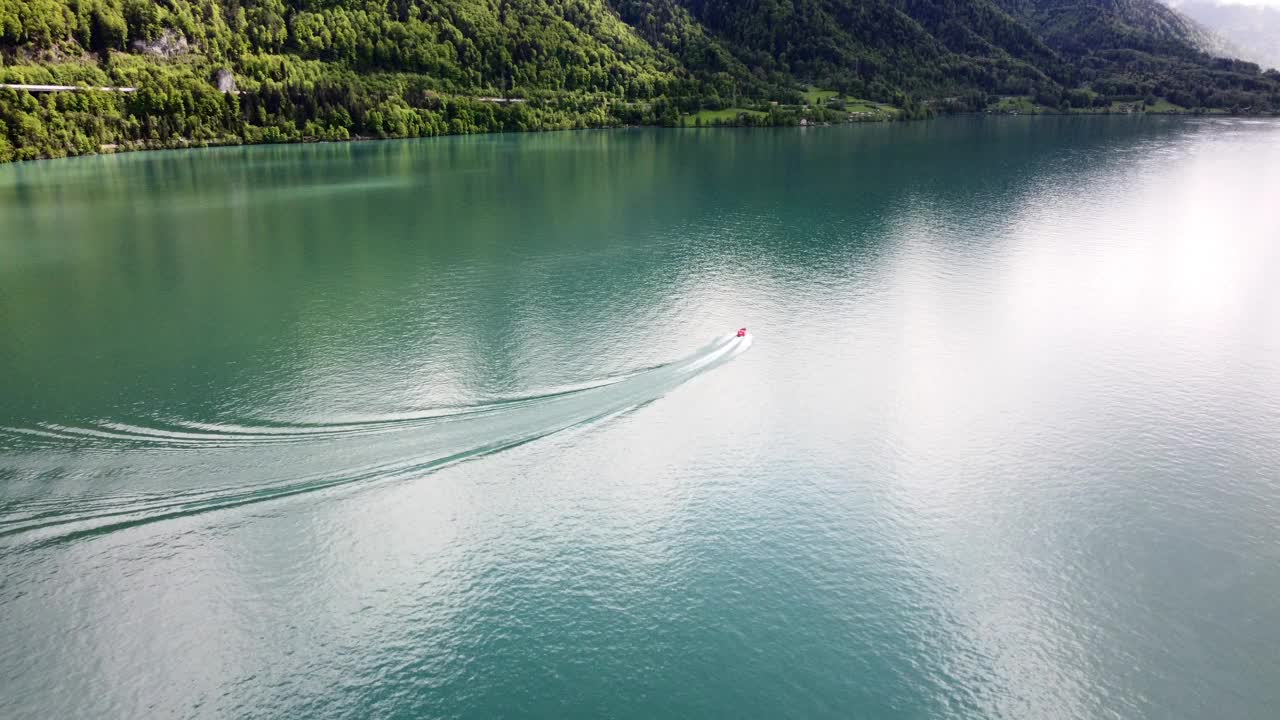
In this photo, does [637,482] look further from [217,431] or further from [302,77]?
[302,77]

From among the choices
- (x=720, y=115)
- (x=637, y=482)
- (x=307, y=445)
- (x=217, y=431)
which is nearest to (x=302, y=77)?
(x=720, y=115)

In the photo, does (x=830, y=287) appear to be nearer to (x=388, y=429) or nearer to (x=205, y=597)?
(x=388, y=429)

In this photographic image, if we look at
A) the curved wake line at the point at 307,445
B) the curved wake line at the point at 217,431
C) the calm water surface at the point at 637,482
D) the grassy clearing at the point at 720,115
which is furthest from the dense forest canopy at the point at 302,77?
the curved wake line at the point at 307,445

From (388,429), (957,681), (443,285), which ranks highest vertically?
(443,285)

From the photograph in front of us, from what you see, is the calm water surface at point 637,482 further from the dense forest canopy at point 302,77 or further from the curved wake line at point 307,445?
the dense forest canopy at point 302,77

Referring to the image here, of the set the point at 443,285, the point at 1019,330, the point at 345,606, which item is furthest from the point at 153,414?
the point at 1019,330
